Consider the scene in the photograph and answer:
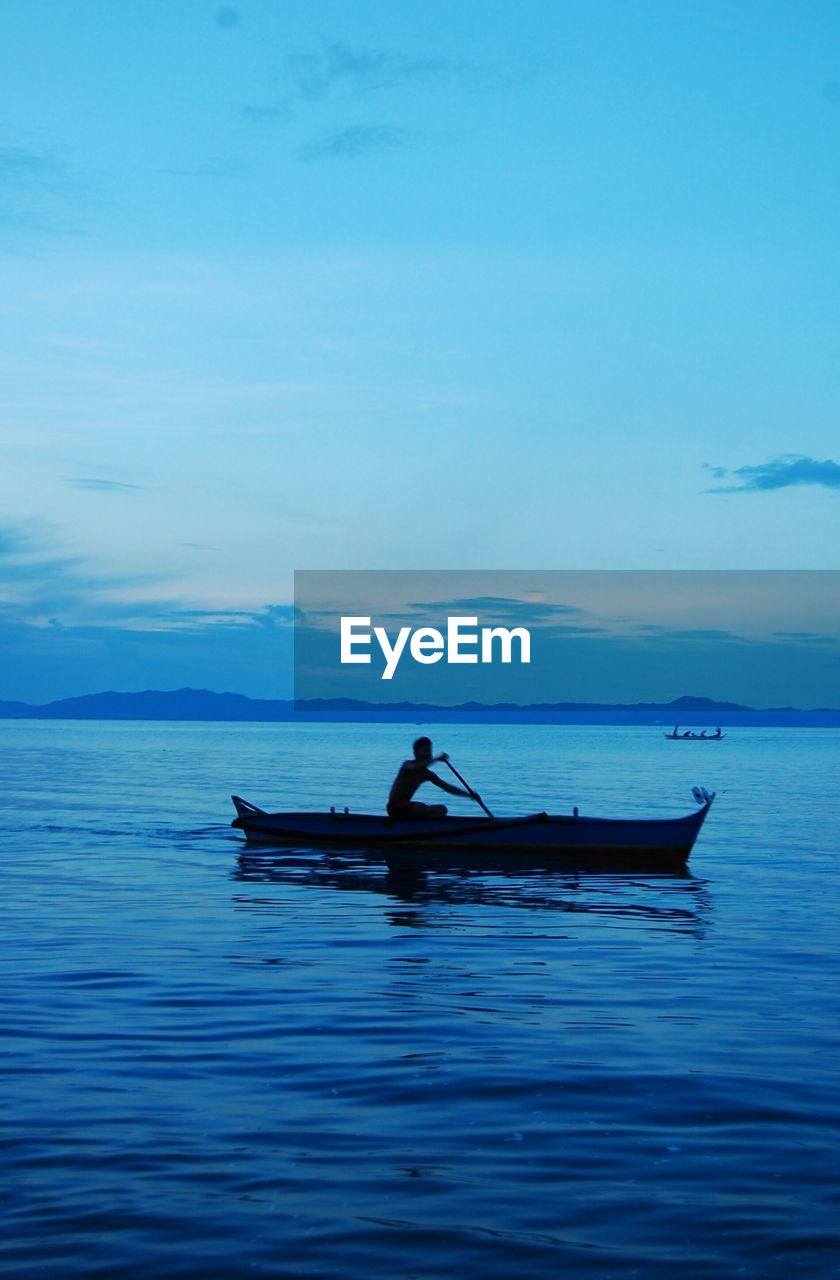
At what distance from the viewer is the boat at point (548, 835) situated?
27219mm

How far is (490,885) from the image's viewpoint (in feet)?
80.6

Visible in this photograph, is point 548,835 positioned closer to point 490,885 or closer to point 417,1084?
point 490,885

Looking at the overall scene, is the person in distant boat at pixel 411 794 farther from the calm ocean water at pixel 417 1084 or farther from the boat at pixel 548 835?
the calm ocean water at pixel 417 1084

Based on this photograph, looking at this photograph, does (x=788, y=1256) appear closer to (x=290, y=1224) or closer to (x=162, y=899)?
(x=290, y=1224)

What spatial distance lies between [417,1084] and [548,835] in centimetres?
1751

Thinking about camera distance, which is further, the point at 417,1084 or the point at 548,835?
the point at 548,835

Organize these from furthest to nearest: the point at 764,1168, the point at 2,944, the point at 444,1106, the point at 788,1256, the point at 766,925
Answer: the point at 766,925, the point at 2,944, the point at 444,1106, the point at 764,1168, the point at 788,1256

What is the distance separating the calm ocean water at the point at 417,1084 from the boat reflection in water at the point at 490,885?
0.21 m

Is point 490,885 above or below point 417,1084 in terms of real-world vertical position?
below

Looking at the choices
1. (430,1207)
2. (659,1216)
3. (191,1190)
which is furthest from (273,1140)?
(659,1216)

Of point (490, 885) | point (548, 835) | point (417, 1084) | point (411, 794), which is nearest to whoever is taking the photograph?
point (417, 1084)

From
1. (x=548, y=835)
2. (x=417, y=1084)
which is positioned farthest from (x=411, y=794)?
(x=417, y=1084)

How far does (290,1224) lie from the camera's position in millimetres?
7145

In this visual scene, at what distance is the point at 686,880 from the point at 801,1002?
12.8 meters
